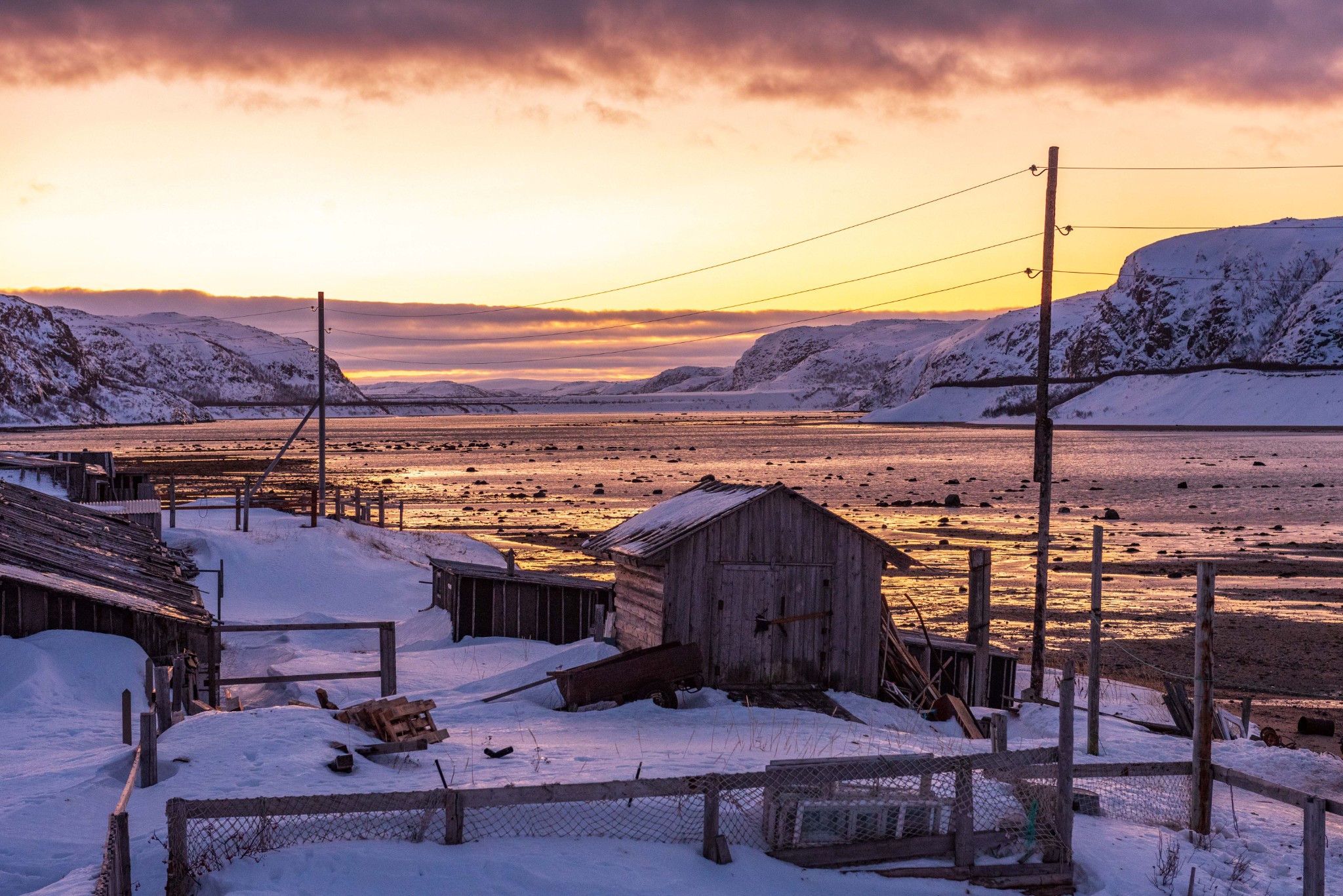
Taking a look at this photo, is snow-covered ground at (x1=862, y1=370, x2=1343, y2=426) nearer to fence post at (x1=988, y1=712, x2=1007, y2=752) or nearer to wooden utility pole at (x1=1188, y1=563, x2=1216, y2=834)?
wooden utility pole at (x1=1188, y1=563, x2=1216, y2=834)

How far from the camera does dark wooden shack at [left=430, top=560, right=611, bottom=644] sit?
2309cm

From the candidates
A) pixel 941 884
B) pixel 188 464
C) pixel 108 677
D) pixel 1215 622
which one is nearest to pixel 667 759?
pixel 941 884

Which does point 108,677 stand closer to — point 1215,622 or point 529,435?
point 1215,622

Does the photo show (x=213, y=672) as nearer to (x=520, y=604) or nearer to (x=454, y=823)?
(x=520, y=604)

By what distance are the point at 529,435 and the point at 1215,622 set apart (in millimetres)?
162926

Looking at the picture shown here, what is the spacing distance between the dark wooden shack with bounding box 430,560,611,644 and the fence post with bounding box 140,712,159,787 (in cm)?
1273

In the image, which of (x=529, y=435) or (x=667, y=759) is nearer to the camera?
(x=667, y=759)

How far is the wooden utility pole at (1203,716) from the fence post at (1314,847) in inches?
71.4

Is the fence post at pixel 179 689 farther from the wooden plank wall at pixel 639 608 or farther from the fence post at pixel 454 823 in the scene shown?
the fence post at pixel 454 823

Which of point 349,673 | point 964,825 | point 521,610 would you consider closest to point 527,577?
point 521,610

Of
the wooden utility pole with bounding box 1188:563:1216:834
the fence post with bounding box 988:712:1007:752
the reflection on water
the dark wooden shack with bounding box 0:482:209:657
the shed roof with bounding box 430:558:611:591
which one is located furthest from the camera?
the reflection on water

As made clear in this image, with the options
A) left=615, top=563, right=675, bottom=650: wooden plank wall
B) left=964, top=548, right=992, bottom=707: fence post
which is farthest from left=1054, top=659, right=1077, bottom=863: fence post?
left=964, top=548, right=992, bottom=707: fence post

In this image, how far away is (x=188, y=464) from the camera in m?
97.4

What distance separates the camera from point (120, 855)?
7523mm
